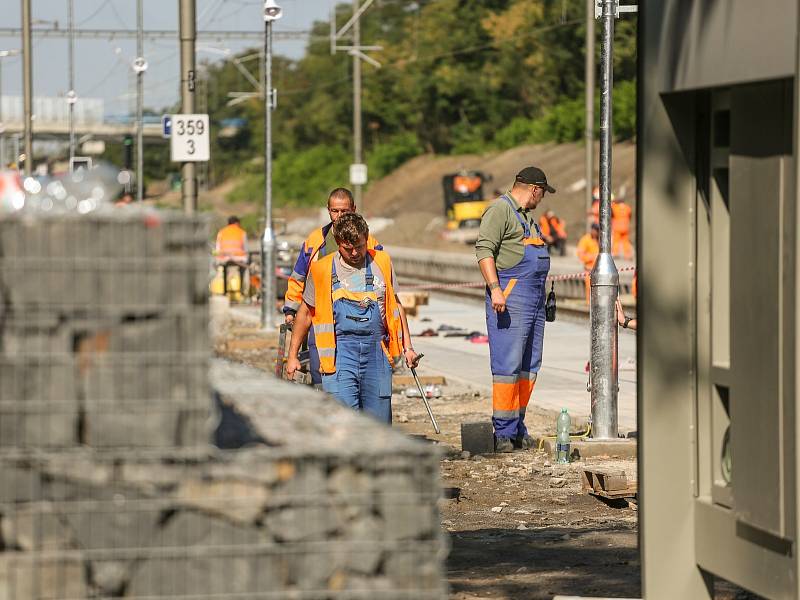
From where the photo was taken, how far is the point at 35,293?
173 inches

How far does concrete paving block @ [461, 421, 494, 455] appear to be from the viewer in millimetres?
12453

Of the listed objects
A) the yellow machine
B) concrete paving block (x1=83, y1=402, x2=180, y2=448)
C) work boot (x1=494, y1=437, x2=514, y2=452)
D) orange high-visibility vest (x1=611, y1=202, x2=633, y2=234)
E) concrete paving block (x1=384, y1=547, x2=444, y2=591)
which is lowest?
work boot (x1=494, y1=437, x2=514, y2=452)

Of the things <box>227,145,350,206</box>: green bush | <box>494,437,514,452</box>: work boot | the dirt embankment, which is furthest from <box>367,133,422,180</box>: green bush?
<box>494,437,514,452</box>: work boot

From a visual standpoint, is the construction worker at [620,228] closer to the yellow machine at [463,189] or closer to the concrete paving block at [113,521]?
the concrete paving block at [113,521]

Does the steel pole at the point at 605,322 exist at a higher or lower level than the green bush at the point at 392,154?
lower

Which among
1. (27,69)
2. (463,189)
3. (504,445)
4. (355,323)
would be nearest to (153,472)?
(355,323)

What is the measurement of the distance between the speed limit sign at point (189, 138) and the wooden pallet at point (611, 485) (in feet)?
32.4

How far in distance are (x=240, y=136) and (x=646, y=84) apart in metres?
124

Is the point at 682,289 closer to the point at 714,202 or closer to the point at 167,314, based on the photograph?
the point at 714,202

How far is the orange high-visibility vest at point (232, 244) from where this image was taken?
1276 inches

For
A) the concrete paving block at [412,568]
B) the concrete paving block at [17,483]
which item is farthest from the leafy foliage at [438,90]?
the concrete paving block at [17,483]

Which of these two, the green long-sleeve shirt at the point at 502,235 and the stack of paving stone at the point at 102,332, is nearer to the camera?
the stack of paving stone at the point at 102,332

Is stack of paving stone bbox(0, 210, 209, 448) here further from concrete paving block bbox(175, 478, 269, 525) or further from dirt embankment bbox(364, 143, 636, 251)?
dirt embankment bbox(364, 143, 636, 251)

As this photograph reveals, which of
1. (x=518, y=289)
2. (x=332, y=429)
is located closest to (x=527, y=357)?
(x=518, y=289)
